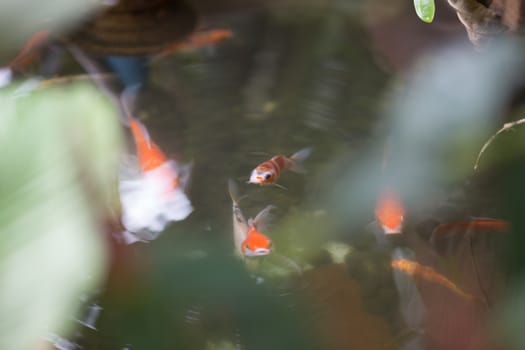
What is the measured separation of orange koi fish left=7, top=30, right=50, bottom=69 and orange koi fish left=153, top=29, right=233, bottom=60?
343 millimetres

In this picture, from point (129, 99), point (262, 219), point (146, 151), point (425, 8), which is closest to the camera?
point (425, 8)

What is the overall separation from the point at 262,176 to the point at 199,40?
0.71m

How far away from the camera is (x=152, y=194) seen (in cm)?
138

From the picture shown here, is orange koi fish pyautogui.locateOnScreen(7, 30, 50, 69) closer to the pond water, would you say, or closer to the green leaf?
the pond water

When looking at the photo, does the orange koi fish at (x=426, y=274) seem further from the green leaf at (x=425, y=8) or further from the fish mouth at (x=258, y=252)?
the green leaf at (x=425, y=8)

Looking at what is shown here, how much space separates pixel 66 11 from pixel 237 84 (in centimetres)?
51

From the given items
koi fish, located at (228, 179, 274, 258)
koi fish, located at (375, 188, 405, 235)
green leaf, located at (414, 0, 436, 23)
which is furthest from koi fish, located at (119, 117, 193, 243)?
green leaf, located at (414, 0, 436, 23)

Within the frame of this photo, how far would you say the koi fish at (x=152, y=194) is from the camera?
1.32 metres

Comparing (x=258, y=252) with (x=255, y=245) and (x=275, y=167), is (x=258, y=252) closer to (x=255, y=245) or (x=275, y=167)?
(x=255, y=245)

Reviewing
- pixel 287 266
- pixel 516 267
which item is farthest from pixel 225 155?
pixel 516 267

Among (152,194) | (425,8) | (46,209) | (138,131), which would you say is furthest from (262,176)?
(425,8)

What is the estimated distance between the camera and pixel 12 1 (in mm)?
1331

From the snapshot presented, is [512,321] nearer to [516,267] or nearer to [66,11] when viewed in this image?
[516,267]

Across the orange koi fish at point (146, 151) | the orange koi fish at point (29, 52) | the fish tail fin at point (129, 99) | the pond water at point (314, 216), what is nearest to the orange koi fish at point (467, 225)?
the pond water at point (314, 216)
